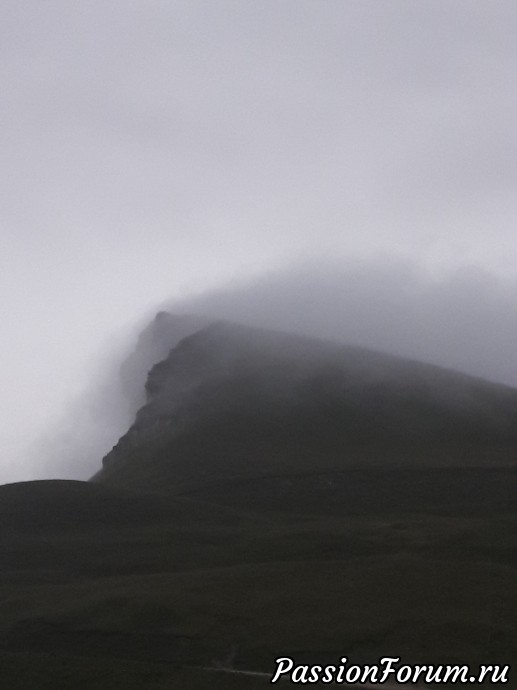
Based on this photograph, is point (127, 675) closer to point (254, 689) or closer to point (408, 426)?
point (254, 689)

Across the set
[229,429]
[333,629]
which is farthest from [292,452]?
[333,629]

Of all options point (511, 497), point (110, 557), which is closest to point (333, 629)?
point (110, 557)

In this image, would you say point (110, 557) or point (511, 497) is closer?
point (110, 557)

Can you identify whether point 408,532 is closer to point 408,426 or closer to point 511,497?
point 511,497

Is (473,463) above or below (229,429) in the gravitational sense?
below

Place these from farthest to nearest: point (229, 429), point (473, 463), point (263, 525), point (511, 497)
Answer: point (229, 429), point (473, 463), point (511, 497), point (263, 525)

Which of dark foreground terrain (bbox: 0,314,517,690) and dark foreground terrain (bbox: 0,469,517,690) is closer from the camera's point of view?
dark foreground terrain (bbox: 0,469,517,690)

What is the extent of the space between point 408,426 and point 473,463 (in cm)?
2480

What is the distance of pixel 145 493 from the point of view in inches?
5861

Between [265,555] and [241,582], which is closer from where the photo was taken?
[241,582]

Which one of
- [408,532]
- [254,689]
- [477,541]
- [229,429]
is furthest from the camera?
[229,429]

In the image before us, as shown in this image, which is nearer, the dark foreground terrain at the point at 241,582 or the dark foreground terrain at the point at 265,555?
the dark foreground terrain at the point at 241,582

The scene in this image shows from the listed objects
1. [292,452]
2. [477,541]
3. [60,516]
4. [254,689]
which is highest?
[292,452]

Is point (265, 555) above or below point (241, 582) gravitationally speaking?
above
